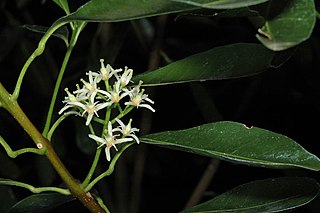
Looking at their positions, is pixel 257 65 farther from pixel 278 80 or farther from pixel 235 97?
pixel 235 97

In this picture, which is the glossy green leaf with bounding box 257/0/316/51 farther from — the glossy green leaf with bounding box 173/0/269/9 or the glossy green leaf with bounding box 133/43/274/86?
the glossy green leaf with bounding box 133/43/274/86

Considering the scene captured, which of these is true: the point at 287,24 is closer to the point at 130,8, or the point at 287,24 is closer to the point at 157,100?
the point at 130,8

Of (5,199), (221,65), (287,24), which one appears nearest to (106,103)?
(221,65)

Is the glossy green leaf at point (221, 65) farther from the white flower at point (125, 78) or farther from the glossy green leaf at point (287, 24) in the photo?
the glossy green leaf at point (287, 24)

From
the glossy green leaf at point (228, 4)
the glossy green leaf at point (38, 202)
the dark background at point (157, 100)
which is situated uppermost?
the glossy green leaf at point (228, 4)

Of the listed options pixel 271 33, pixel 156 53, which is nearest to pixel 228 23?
pixel 156 53

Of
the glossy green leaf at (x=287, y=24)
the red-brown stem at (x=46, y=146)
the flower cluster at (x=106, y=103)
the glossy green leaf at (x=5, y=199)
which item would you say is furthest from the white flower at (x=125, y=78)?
the glossy green leaf at (x=5, y=199)

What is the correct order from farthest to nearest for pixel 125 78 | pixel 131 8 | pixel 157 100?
pixel 157 100 → pixel 125 78 → pixel 131 8

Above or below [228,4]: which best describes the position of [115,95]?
below
